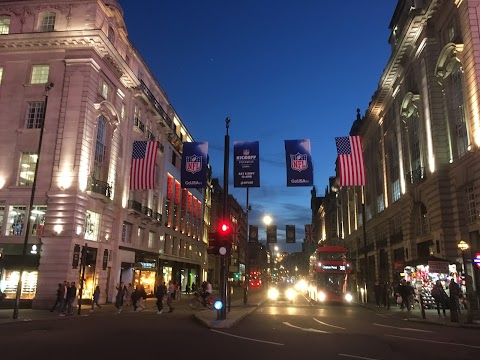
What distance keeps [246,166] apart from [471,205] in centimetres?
1534

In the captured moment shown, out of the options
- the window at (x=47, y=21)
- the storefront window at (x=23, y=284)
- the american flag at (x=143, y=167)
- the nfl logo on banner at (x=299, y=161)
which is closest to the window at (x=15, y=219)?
the storefront window at (x=23, y=284)

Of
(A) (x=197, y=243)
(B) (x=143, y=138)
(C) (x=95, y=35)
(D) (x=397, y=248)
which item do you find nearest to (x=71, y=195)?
(C) (x=95, y=35)

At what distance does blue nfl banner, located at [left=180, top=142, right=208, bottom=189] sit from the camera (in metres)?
26.3

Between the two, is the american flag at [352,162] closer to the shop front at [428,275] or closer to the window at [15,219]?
the shop front at [428,275]

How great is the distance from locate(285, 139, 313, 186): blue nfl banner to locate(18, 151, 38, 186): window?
1872 cm

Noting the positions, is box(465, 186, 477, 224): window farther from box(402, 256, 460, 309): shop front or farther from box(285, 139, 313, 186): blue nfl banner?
box(285, 139, 313, 186): blue nfl banner

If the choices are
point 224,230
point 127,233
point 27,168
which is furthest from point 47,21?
point 224,230

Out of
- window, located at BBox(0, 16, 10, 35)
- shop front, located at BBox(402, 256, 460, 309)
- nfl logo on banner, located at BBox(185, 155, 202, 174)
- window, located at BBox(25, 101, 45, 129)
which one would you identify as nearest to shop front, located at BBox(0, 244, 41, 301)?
window, located at BBox(25, 101, 45, 129)

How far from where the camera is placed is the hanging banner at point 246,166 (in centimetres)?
2295

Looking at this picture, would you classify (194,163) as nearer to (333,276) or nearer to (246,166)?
(246,166)

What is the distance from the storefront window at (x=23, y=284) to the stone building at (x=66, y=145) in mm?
66

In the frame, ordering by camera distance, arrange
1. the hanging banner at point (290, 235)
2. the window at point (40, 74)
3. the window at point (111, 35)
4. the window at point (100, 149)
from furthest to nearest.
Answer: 1. the hanging banner at point (290, 235)
2. the window at point (111, 35)
3. the window at point (100, 149)
4. the window at point (40, 74)

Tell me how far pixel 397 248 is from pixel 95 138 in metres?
29.9

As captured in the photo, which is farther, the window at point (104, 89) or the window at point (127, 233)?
the window at point (127, 233)
